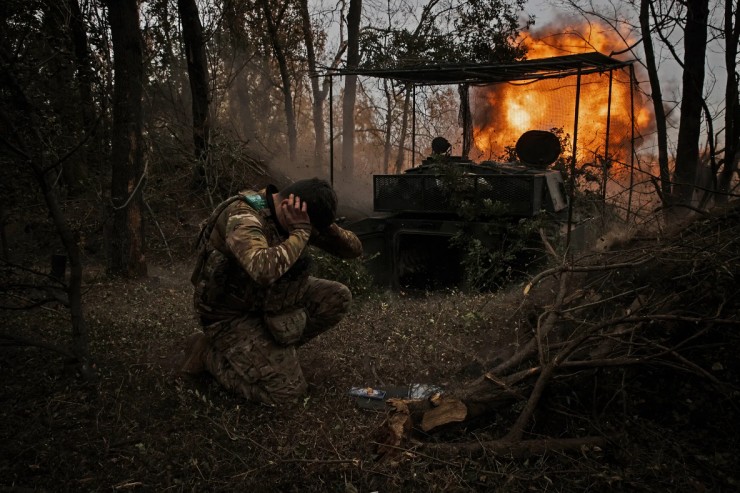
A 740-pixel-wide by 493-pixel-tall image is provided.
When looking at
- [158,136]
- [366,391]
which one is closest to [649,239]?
[366,391]

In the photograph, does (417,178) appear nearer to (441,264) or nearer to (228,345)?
(441,264)

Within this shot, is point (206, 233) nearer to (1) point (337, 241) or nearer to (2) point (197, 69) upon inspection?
(1) point (337, 241)

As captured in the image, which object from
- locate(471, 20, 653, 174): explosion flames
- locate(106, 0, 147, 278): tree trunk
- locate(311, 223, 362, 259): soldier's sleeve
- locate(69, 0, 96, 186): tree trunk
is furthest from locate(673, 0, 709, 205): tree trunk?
locate(69, 0, 96, 186): tree trunk

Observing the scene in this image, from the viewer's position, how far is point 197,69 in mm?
10430

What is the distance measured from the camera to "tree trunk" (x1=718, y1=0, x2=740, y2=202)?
810cm

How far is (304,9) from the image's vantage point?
54.1 ft

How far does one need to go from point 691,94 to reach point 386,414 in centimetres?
780

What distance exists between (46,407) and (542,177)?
6245 millimetres

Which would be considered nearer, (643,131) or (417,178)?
(417,178)

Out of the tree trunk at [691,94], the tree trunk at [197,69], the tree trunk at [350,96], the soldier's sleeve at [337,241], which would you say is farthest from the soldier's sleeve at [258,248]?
the tree trunk at [350,96]

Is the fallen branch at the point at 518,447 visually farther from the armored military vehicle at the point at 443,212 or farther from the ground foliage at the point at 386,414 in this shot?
the armored military vehicle at the point at 443,212

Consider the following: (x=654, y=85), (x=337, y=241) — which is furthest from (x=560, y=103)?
(x=337, y=241)

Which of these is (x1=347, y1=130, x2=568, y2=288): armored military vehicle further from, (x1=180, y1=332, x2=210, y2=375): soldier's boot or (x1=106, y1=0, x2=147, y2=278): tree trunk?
(x1=180, y1=332, x2=210, y2=375): soldier's boot

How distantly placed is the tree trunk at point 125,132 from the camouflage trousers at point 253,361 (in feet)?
12.7
